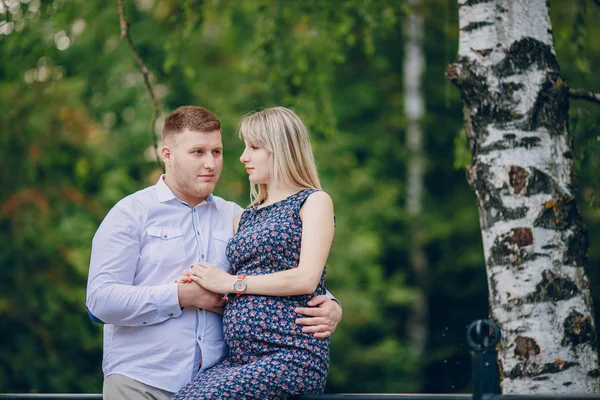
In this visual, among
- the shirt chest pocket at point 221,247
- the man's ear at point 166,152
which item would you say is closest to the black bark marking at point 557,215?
the shirt chest pocket at point 221,247

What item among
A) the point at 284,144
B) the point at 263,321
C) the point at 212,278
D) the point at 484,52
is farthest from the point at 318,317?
the point at 484,52

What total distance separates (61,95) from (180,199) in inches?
214

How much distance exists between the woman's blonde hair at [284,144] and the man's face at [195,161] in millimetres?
181

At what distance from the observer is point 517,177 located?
298 centimetres

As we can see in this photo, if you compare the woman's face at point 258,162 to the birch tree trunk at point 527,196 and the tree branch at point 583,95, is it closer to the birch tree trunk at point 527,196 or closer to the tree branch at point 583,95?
the birch tree trunk at point 527,196

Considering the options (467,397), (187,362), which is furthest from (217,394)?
(467,397)

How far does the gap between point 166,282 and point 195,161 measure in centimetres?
50

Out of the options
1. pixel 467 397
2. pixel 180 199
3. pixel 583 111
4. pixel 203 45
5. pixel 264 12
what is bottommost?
pixel 467 397

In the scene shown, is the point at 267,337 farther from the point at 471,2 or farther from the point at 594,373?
the point at 471,2

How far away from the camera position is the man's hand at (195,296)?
9.59 ft

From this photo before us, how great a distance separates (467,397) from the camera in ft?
7.86

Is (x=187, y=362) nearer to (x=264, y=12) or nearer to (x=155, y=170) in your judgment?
(x=264, y=12)

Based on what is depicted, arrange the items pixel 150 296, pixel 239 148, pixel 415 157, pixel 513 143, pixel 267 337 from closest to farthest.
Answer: pixel 267 337
pixel 150 296
pixel 513 143
pixel 239 148
pixel 415 157

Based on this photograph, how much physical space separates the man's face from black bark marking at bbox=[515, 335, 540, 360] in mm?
1358
